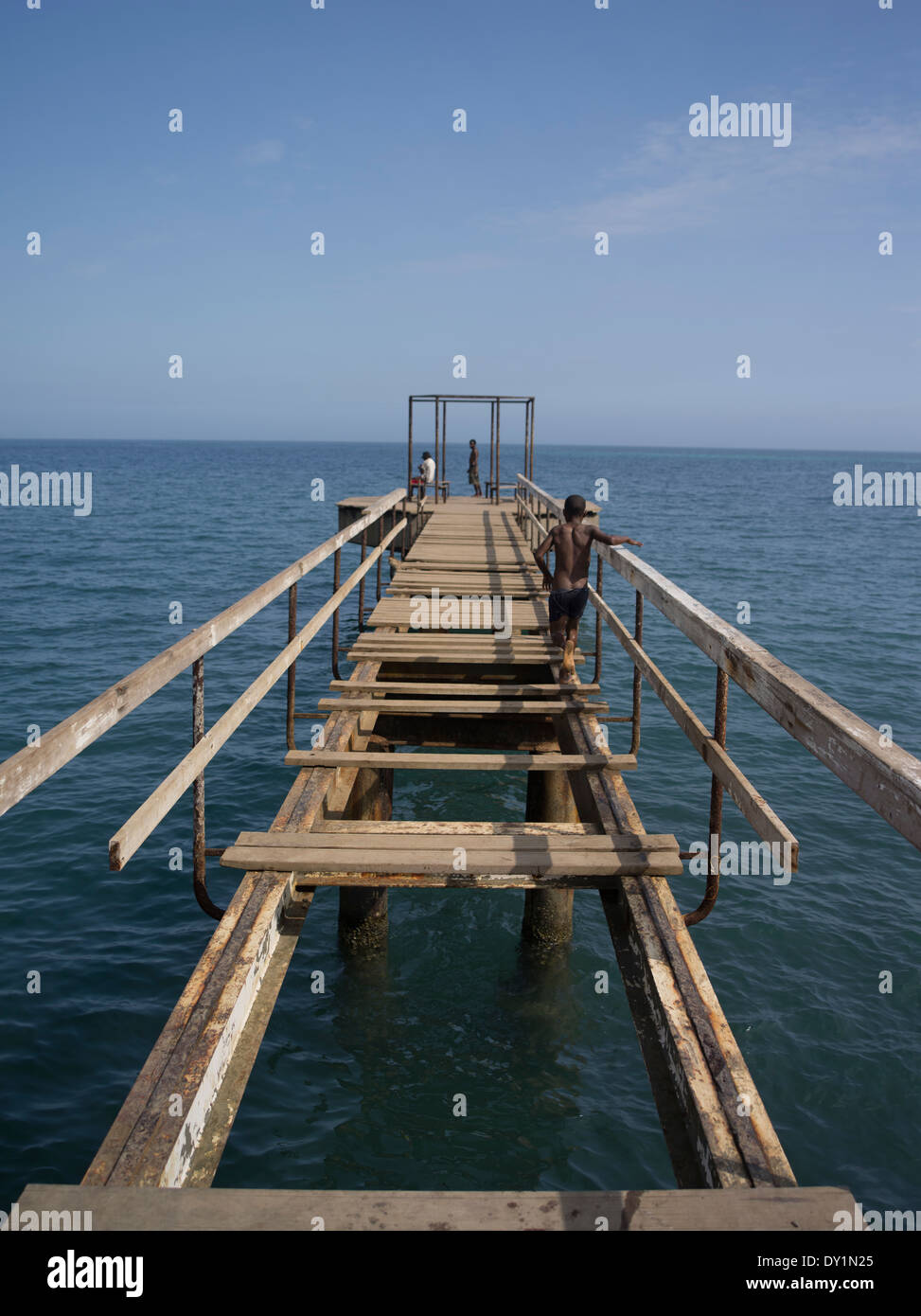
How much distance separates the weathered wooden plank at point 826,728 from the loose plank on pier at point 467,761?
1293 mm

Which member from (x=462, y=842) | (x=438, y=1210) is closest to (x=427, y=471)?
(x=462, y=842)

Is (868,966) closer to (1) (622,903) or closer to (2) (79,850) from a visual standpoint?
(1) (622,903)

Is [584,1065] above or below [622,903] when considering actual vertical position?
below

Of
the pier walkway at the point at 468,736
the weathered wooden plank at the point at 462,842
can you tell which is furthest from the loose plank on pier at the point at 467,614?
the weathered wooden plank at the point at 462,842

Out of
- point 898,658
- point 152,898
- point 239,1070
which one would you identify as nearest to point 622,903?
point 239,1070

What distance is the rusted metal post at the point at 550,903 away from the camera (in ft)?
25.4

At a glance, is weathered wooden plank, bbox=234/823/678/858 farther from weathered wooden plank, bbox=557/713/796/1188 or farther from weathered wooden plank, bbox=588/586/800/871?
weathered wooden plank, bbox=588/586/800/871

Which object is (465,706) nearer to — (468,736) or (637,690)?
(468,736)

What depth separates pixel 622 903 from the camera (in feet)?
13.6

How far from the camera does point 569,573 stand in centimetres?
788

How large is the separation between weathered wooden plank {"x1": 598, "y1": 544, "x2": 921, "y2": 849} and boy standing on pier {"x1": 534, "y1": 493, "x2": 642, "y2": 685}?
330 centimetres

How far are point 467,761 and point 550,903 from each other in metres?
2.53

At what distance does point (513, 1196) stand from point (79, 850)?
8524mm

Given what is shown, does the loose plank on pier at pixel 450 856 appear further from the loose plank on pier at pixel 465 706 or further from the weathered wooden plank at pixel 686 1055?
the loose plank on pier at pixel 465 706
